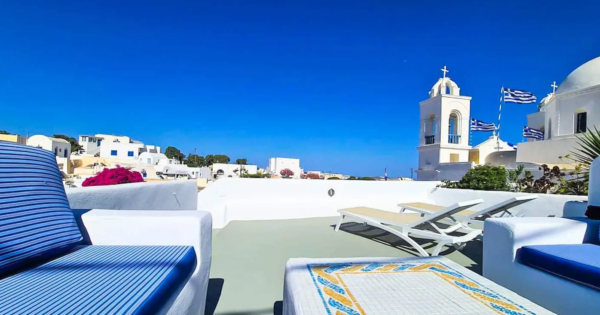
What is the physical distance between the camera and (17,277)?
116 cm

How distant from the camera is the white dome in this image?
45.0 feet

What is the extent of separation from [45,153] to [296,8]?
1425cm

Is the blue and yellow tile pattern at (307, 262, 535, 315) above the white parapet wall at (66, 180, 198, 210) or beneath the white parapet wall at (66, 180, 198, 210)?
beneath

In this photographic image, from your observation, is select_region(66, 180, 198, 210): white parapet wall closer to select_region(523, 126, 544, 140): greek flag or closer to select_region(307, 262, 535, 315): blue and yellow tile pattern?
select_region(307, 262, 535, 315): blue and yellow tile pattern

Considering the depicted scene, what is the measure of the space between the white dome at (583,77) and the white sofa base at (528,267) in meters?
16.9

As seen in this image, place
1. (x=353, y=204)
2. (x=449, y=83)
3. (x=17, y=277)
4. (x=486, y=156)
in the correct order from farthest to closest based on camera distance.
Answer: (x=486, y=156), (x=449, y=83), (x=353, y=204), (x=17, y=277)

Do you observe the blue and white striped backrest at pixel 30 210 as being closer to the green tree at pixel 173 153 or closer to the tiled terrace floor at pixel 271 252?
the tiled terrace floor at pixel 271 252

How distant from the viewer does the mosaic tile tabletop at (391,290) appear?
1.17m

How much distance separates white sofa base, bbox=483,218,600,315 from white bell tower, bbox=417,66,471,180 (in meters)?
14.6

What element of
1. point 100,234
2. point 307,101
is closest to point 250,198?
point 100,234

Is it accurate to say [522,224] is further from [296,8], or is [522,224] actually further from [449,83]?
[449,83]

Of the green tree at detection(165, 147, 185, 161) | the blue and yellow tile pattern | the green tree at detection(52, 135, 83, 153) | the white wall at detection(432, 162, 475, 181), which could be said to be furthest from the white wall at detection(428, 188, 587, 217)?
the green tree at detection(165, 147, 185, 161)

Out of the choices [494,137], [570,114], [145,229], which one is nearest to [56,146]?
[145,229]

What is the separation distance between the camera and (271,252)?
10.8 feet
